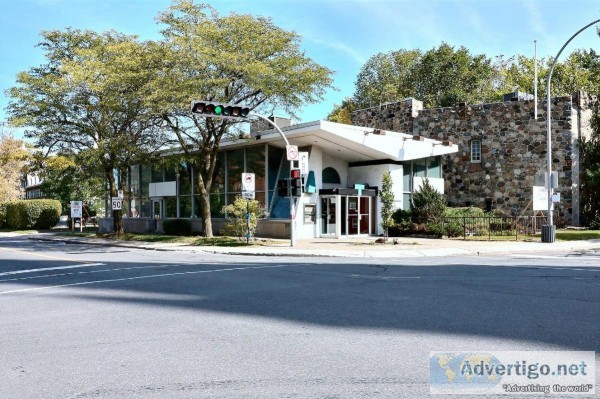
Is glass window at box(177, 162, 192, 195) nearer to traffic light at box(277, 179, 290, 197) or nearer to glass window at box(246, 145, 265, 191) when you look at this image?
glass window at box(246, 145, 265, 191)

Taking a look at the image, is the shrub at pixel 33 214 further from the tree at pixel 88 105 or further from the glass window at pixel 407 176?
the glass window at pixel 407 176

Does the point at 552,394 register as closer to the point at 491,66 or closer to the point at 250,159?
the point at 250,159

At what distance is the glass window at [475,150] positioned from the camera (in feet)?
124

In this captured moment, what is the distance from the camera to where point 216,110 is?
19.1 m

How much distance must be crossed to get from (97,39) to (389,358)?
3289 centimetres

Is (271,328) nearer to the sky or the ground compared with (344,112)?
nearer to the ground

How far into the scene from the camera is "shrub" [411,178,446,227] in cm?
3048

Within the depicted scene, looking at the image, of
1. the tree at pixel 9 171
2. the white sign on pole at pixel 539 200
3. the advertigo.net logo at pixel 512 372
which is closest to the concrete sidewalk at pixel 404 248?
the white sign on pole at pixel 539 200

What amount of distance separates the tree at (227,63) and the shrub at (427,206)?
9217 millimetres

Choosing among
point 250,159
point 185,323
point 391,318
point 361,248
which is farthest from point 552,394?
point 250,159

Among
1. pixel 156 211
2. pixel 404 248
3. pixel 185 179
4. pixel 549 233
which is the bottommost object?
pixel 404 248

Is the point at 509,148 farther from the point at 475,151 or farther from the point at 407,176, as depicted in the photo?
the point at 407,176

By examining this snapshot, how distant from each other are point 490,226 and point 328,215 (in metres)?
9.39

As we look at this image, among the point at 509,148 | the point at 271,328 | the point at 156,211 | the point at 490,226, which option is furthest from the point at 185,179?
the point at 271,328
